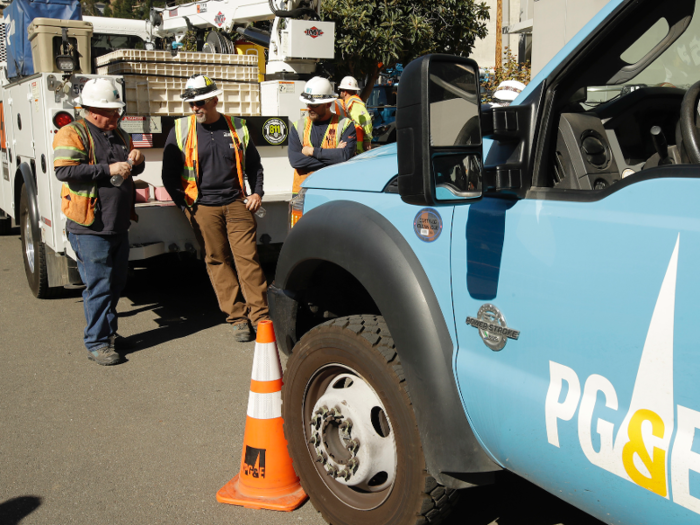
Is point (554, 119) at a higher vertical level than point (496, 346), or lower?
higher

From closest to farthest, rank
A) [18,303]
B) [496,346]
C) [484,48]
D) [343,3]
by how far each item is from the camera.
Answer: [496,346]
[18,303]
[343,3]
[484,48]

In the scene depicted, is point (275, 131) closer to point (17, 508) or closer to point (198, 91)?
point (198, 91)

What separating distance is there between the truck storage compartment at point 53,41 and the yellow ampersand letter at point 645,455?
5082 mm

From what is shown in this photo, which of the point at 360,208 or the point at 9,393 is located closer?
the point at 360,208

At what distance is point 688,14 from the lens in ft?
6.70

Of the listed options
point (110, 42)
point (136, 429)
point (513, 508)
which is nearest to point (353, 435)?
point (513, 508)

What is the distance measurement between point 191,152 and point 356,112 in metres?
2.85

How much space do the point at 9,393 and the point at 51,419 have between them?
60cm

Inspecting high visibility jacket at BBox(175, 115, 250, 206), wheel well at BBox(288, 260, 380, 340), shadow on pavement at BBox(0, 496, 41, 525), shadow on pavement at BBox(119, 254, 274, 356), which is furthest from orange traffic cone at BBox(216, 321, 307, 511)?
high visibility jacket at BBox(175, 115, 250, 206)

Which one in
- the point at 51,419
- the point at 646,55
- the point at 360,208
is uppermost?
the point at 646,55

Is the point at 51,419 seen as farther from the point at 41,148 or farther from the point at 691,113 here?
the point at 691,113

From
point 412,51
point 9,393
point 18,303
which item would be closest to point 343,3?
point 412,51

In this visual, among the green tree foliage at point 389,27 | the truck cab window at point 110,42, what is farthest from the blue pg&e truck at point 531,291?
the green tree foliage at point 389,27

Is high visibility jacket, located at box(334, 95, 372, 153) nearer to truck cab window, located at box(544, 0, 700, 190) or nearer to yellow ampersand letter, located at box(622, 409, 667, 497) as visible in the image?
truck cab window, located at box(544, 0, 700, 190)
